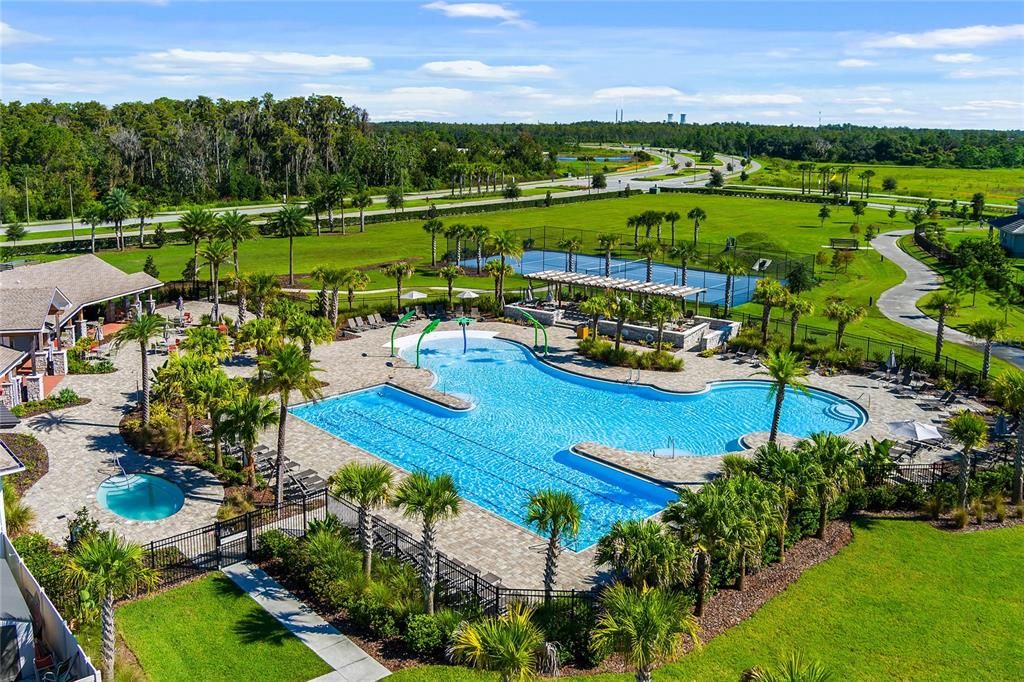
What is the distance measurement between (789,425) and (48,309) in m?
34.1

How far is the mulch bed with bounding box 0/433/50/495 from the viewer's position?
28000 millimetres

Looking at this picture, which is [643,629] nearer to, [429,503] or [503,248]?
[429,503]

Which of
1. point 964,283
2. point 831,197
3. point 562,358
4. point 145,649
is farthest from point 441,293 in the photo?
point 831,197

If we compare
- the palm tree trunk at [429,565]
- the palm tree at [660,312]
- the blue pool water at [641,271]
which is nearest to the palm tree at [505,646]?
the palm tree trunk at [429,565]

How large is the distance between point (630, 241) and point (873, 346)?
40898 mm

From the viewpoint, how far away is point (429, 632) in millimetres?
19766

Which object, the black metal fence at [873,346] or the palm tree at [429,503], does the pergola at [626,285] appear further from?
the palm tree at [429,503]

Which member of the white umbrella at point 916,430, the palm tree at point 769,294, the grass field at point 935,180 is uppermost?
the grass field at point 935,180

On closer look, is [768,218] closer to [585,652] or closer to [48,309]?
[48,309]

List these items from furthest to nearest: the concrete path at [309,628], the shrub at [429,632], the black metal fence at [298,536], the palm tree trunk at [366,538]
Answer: the palm tree trunk at [366,538] → the black metal fence at [298,536] → the shrub at [429,632] → the concrete path at [309,628]

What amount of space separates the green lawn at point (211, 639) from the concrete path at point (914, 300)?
39092 mm

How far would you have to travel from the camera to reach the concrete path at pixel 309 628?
1898 centimetres

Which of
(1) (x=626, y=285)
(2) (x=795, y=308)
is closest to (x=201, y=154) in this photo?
(1) (x=626, y=285)

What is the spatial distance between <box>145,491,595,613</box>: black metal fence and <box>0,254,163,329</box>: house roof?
2346cm
